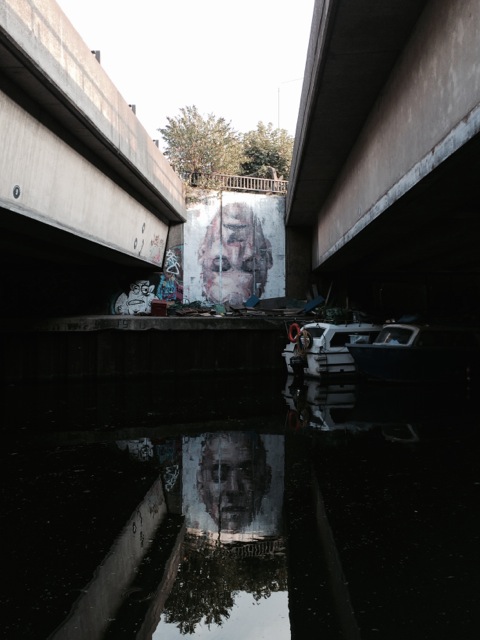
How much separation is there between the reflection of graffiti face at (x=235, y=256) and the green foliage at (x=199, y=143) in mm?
11372

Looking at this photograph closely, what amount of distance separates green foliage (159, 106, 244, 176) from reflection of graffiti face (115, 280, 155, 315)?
44.6 feet

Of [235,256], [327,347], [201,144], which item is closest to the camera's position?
[327,347]

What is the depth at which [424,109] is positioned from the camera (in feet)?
20.8

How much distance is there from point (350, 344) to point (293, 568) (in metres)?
12.2

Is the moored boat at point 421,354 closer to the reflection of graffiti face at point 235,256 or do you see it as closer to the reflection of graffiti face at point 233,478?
the reflection of graffiti face at point 233,478

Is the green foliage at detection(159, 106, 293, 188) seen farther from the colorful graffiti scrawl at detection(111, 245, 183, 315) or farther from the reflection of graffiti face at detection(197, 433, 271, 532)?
the reflection of graffiti face at detection(197, 433, 271, 532)

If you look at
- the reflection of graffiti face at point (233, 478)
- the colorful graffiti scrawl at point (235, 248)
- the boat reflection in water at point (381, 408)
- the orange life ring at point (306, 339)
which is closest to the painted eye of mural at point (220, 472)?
the reflection of graffiti face at point (233, 478)

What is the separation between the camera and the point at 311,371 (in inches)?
663

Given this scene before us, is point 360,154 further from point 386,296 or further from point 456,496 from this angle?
point 386,296

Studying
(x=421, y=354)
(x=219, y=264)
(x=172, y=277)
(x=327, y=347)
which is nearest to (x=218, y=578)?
(x=421, y=354)

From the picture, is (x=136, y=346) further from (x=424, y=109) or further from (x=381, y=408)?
(x=424, y=109)

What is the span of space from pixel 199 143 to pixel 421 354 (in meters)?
23.2

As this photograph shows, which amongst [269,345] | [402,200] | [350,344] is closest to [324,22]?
[402,200]

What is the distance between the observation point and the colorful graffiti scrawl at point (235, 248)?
2244 centimetres
